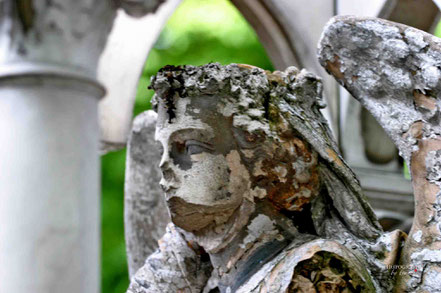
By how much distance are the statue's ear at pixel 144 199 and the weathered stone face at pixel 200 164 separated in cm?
83

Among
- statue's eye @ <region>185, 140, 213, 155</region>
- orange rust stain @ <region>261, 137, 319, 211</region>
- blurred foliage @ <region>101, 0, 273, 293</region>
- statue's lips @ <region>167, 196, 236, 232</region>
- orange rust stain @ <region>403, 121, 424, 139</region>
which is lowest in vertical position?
blurred foliage @ <region>101, 0, 273, 293</region>

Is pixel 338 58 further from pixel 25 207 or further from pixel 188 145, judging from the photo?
pixel 25 207

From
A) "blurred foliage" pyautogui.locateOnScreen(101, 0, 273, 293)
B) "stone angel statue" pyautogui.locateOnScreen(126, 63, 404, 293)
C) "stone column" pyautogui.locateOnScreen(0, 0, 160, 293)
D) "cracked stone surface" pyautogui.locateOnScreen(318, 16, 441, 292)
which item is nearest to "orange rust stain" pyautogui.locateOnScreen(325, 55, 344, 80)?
"cracked stone surface" pyautogui.locateOnScreen(318, 16, 441, 292)

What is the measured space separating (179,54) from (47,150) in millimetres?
5071

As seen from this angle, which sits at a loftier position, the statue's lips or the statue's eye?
the statue's eye

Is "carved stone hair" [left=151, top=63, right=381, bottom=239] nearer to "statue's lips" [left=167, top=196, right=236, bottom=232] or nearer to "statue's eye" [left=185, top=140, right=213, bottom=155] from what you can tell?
"statue's eye" [left=185, top=140, right=213, bottom=155]

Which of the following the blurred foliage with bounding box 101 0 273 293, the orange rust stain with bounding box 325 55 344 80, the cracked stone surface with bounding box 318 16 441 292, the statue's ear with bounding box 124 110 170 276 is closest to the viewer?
the cracked stone surface with bounding box 318 16 441 292

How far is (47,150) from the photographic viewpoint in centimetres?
439

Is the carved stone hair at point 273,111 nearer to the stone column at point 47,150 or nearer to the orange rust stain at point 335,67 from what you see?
the orange rust stain at point 335,67

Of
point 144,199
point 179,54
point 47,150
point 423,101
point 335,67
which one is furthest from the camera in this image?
point 179,54

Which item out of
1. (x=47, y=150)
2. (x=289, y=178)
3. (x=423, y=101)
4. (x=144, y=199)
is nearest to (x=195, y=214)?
(x=289, y=178)

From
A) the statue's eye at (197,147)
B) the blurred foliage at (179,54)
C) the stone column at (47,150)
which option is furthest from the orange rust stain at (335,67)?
the blurred foliage at (179,54)

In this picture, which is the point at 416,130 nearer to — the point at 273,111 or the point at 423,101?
the point at 423,101

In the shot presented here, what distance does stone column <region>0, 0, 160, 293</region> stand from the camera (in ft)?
14.0
